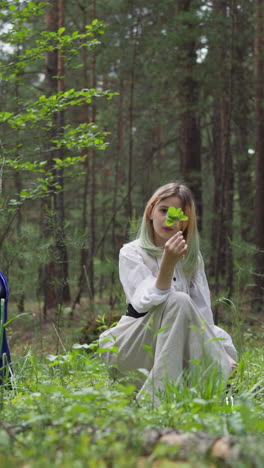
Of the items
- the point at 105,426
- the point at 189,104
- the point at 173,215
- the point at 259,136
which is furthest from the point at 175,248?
the point at 189,104

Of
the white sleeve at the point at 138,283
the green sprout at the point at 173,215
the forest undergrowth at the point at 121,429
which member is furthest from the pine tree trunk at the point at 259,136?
the forest undergrowth at the point at 121,429

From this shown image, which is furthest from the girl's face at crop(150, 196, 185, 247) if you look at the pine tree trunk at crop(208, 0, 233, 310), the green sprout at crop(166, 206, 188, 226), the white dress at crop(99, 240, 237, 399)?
the pine tree trunk at crop(208, 0, 233, 310)

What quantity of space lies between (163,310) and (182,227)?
2.67ft

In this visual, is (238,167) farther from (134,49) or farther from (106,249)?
(106,249)

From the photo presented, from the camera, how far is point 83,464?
61.3 inches

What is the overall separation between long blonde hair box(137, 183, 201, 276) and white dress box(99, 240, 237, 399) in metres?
0.05

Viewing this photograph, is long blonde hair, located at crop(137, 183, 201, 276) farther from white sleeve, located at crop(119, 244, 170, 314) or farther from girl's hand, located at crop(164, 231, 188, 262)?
girl's hand, located at crop(164, 231, 188, 262)

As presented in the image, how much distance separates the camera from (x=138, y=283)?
10.5 feet

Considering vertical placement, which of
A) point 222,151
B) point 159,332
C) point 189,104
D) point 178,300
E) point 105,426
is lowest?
point 105,426

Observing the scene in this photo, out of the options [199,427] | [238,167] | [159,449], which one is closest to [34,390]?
[199,427]

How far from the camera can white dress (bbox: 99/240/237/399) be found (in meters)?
2.78

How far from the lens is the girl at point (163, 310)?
279 centimetres

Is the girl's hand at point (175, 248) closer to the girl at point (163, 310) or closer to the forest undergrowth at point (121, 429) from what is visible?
the girl at point (163, 310)

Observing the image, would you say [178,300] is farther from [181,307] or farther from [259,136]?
[259,136]
